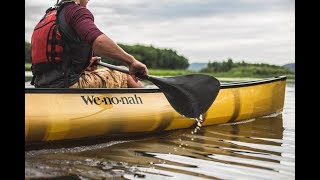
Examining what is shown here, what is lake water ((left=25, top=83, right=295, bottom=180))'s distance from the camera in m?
3.62

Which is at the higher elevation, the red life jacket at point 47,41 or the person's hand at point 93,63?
the red life jacket at point 47,41

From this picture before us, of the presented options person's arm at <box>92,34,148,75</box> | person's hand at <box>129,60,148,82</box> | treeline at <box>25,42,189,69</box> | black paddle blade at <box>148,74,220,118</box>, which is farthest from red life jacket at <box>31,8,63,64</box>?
treeline at <box>25,42,189,69</box>

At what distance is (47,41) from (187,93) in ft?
5.27

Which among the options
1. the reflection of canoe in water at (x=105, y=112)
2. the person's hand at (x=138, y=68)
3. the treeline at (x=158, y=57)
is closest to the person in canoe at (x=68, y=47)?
the person's hand at (x=138, y=68)

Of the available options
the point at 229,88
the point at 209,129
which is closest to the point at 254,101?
the point at 229,88

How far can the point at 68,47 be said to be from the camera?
4.86m

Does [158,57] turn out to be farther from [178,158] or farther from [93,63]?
[178,158]

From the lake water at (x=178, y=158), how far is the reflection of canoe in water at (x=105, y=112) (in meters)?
0.15

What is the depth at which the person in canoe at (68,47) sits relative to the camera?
4.64m

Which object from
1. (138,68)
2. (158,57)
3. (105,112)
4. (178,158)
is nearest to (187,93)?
(138,68)

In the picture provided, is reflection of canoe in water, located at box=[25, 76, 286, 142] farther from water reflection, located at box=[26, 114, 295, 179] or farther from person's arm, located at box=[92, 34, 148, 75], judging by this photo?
person's arm, located at box=[92, 34, 148, 75]

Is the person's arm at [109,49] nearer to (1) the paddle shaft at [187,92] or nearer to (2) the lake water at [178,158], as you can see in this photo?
(1) the paddle shaft at [187,92]

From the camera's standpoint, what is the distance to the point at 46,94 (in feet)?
14.7

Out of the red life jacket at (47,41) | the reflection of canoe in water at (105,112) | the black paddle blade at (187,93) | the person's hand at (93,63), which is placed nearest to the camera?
the reflection of canoe in water at (105,112)
